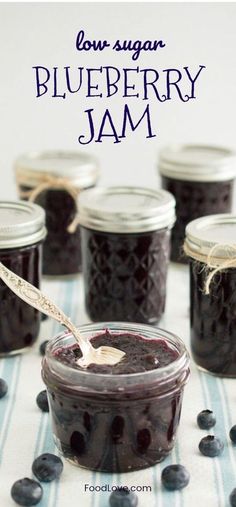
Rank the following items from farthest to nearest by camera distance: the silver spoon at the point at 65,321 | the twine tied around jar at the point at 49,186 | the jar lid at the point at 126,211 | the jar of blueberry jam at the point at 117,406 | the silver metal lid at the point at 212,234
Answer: the twine tied around jar at the point at 49,186 < the jar lid at the point at 126,211 < the silver metal lid at the point at 212,234 < the silver spoon at the point at 65,321 < the jar of blueberry jam at the point at 117,406

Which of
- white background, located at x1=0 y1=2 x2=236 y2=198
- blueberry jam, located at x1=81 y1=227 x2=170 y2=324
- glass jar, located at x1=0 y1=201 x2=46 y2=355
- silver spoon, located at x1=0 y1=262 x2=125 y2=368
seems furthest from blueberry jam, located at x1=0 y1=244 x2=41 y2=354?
white background, located at x1=0 y1=2 x2=236 y2=198

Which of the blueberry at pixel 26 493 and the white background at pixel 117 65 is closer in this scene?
the blueberry at pixel 26 493

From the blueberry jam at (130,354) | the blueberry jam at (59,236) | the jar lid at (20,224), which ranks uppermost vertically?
the jar lid at (20,224)

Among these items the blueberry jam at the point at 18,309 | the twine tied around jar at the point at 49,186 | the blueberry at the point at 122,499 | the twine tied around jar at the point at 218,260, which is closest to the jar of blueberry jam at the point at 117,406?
the blueberry at the point at 122,499

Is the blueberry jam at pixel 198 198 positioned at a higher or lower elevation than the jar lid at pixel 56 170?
lower

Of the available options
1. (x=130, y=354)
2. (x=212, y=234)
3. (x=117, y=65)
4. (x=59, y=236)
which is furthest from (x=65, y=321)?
(x=117, y=65)

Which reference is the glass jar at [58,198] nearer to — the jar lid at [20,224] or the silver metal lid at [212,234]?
the jar lid at [20,224]

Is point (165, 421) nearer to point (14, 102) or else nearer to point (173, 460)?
point (173, 460)
